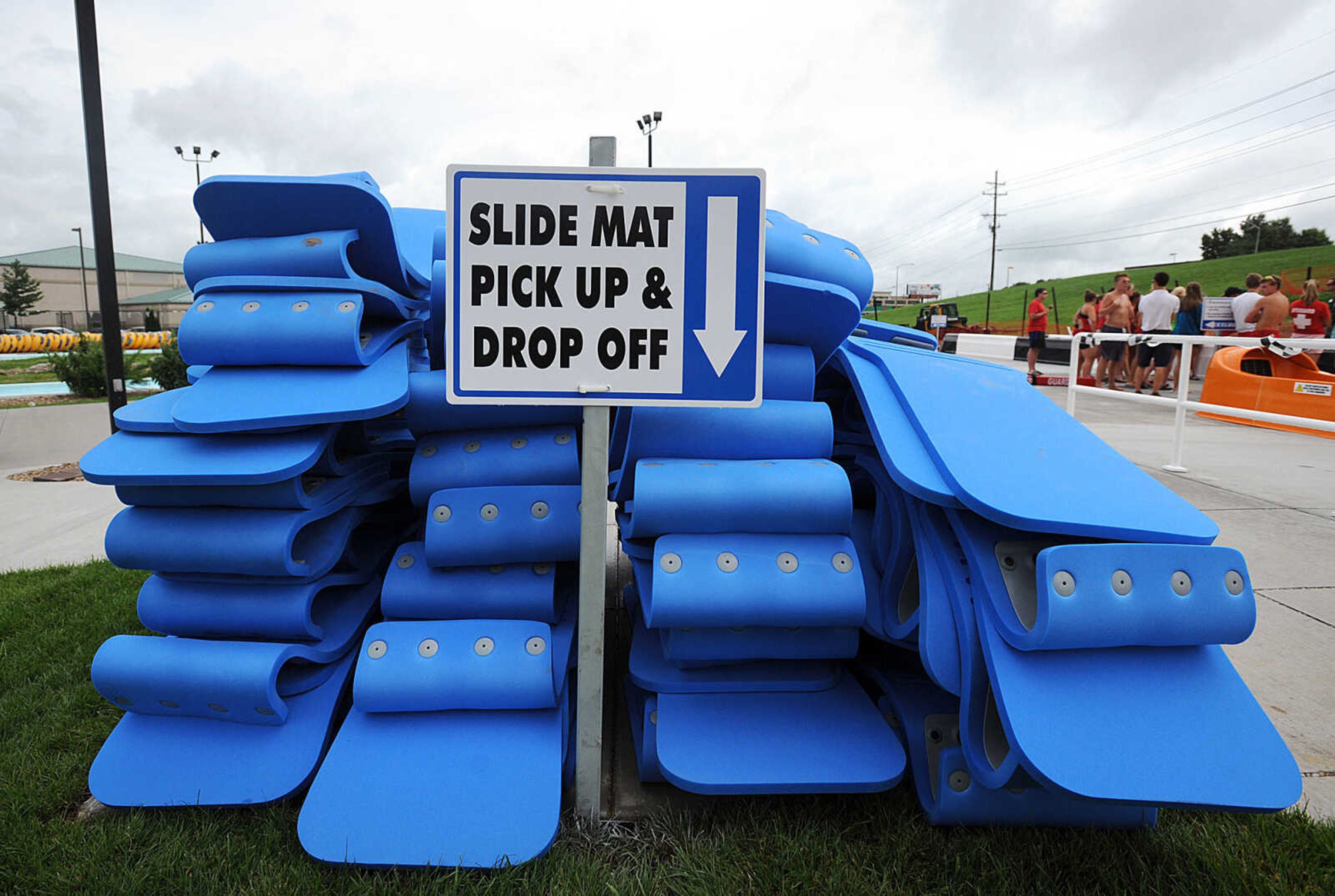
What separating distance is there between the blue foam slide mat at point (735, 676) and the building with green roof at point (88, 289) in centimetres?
7409

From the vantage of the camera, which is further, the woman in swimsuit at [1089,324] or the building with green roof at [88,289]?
the building with green roof at [88,289]

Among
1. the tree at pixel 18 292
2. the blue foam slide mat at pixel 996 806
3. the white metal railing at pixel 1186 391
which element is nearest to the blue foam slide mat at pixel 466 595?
the blue foam slide mat at pixel 996 806

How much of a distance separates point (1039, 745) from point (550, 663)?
3.79 ft

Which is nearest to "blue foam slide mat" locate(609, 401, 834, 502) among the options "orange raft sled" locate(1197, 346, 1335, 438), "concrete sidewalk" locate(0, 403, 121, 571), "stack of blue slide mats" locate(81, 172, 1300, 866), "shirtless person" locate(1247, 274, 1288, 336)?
"stack of blue slide mats" locate(81, 172, 1300, 866)

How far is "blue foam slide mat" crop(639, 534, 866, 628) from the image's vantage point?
1896mm

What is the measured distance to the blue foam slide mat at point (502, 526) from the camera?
216cm

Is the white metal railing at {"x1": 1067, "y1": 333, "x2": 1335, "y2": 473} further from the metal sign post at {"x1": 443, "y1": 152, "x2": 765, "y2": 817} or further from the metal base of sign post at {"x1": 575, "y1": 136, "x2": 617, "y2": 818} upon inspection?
the metal base of sign post at {"x1": 575, "y1": 136, "x2": 617, "y2": 818}

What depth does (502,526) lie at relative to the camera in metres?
2.18

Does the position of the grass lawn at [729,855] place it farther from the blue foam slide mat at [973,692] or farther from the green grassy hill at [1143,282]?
the green grassy hill at [1143,282]

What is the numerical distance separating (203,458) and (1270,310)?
41.1 ft

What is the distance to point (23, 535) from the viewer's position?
16.2 feet

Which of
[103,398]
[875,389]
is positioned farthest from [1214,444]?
[103,398]

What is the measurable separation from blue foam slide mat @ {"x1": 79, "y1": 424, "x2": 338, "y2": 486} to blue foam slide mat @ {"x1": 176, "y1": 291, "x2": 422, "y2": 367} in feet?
0.72

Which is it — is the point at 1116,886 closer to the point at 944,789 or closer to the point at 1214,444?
the point at 944,789
